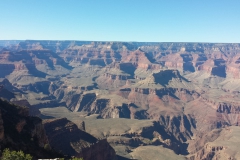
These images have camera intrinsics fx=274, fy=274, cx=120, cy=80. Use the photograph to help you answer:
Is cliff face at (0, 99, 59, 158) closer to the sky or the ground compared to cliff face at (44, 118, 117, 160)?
closer to the sky

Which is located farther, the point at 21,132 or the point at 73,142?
the point at 73,142

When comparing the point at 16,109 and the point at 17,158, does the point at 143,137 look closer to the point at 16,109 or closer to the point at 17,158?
the point at 16,109

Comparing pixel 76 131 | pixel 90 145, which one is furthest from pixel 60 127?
pixel 90 145

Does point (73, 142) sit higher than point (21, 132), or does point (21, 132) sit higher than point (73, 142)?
point (21, 132)

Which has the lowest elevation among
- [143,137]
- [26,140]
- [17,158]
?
[143,137]

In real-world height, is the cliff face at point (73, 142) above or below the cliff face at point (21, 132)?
below

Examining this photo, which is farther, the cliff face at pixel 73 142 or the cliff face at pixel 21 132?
the cliff face at pixel 73 142

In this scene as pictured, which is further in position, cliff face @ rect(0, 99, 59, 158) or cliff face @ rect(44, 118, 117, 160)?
cliff face @ rect(44, 118, 117, 160)

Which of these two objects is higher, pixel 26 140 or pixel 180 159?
pixel 26 140
